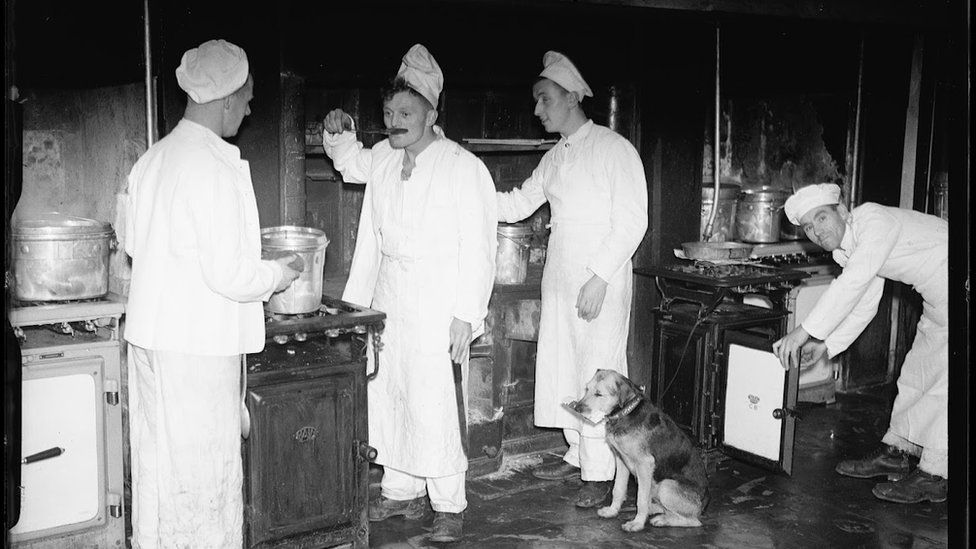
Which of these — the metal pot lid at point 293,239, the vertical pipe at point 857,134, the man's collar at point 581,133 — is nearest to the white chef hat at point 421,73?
the metal pot lid at point 293,239

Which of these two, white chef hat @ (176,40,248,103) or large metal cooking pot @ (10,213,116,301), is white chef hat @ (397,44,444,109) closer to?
white chef hat @ (176,40,248,103)

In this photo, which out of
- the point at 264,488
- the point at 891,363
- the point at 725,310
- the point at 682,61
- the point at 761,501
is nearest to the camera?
the point at 264,488

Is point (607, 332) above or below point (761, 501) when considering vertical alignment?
above

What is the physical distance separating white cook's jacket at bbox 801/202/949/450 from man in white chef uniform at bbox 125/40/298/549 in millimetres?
2764

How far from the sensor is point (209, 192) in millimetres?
3357

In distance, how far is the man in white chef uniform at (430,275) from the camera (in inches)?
168

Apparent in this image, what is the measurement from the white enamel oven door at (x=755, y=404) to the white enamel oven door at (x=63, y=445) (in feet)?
Result: 10.3

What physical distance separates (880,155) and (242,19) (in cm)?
468

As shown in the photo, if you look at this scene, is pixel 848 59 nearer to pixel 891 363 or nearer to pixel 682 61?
pixel 682 61

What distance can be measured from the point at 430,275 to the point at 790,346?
1.84 m

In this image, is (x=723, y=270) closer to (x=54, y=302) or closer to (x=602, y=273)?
(x=602, y=273)

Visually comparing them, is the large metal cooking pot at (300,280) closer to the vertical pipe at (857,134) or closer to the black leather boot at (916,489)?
the black leather boot at (916,489)

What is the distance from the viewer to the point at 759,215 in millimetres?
6523

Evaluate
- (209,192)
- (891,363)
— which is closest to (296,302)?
(209,192)
